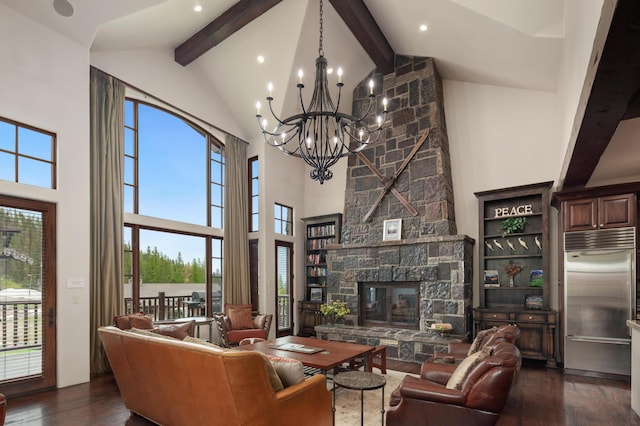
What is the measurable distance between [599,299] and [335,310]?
3.96 m

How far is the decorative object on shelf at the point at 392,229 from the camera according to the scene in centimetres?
691

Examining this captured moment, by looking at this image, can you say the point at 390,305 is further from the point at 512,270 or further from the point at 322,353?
the point at 322,353

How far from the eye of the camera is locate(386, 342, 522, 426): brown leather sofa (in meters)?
2.68

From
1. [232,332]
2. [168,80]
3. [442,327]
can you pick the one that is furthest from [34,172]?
[442,327]

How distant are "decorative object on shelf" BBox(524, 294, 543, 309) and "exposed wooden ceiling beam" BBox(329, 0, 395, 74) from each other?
473 centimetres

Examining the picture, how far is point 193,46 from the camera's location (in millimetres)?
6359

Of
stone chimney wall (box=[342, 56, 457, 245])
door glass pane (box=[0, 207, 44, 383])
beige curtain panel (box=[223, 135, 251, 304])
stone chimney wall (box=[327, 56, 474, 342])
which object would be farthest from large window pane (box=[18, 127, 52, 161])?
stone chimney wall (box=[342, 56, 457, 245])

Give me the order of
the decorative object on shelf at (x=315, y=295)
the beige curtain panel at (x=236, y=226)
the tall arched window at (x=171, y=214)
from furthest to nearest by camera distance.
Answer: the decorative object on shelf at (x=315, y=295) < the beige curtain panel at (x=236, y=226) < the tall arched window at (x=171, y=214)

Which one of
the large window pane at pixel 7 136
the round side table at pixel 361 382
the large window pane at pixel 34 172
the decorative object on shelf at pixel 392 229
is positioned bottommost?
the round side table at pixel 361 382

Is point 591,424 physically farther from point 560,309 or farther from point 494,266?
point 494,266

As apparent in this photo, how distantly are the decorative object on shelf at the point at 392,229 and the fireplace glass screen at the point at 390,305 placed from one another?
843 mm

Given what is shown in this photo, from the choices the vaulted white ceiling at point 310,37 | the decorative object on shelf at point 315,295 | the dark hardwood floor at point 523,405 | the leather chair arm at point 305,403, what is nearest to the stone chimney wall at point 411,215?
the vaulted white ceiling at point 310,37

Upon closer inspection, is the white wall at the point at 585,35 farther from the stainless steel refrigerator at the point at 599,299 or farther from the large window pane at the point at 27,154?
the large window pane at the point at 27,154

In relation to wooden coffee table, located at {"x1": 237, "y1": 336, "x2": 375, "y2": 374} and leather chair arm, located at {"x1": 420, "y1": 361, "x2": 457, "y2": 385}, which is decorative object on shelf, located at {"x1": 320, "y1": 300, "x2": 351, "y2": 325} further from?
leather chair arm, located at {"x1": 420, "y1": 361, "x2": 457, "y2": 385}
